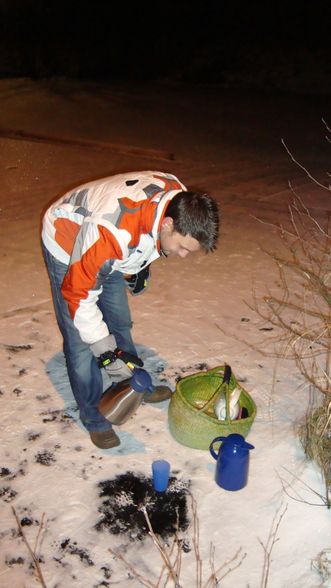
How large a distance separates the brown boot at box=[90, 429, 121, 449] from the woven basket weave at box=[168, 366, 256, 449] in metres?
0.27

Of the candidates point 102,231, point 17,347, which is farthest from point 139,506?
point 17,347

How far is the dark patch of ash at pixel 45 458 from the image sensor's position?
2715mm

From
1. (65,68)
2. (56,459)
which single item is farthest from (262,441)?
(65,68)

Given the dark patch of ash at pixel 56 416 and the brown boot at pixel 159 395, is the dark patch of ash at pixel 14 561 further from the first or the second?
the brown boot at pixel 159 395

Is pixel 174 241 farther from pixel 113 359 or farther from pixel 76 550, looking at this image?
pixel 76 550

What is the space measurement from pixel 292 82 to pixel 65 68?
6.35 m

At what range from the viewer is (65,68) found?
1625 cm

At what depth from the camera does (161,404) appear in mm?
3176

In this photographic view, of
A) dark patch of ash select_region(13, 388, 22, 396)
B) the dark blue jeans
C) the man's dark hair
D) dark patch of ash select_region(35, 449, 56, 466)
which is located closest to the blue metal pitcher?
the dark blue jeans

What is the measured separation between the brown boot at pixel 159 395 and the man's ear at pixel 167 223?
3.62 ft

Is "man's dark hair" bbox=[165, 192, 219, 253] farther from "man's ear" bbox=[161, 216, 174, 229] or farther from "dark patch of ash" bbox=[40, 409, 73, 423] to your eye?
"dark patch of ash" bbox=[40, 409, 73, 423]

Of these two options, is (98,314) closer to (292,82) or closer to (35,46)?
(35,46)

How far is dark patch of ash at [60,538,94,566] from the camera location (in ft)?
7.34

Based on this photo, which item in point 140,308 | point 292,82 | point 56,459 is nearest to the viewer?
point 56,459
